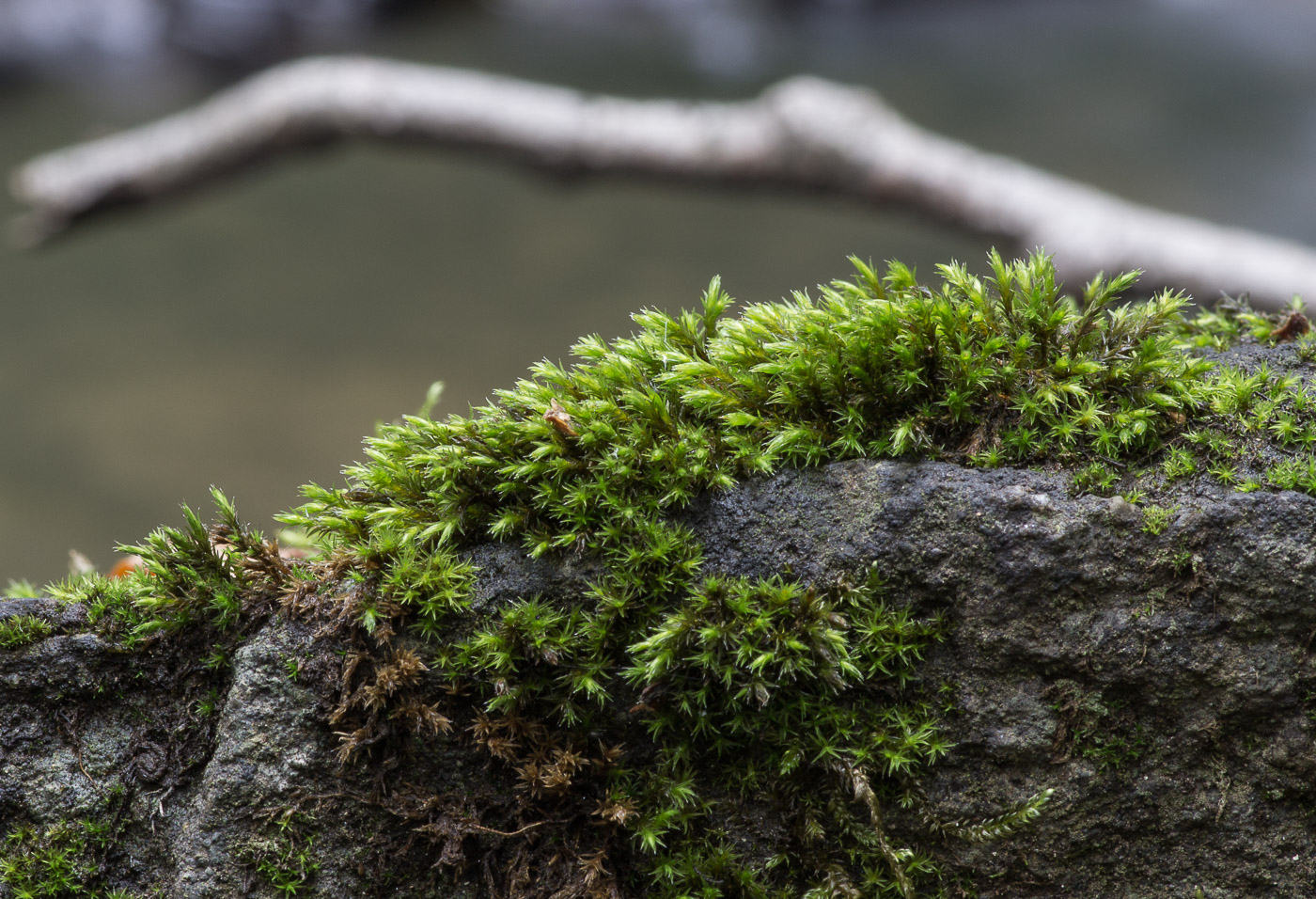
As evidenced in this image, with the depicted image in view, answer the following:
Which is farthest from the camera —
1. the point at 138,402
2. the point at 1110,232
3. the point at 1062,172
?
the point at 1062,172

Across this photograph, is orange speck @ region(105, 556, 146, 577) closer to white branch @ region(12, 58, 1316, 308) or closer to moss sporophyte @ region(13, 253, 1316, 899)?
moss sporophyte @ region(13, 253, 1316, 899)

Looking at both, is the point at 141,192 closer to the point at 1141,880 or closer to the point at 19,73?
the point at 19,73

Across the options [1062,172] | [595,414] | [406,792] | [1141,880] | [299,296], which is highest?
[1062,172]

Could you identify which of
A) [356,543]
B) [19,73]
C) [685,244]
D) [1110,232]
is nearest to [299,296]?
[685,244]

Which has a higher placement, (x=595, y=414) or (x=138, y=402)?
(x=138, y=402)

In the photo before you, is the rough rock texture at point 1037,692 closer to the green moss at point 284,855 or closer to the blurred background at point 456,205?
the green moss at point 284,855

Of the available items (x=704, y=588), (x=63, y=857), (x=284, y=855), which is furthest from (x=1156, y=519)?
(x=63, y=857)

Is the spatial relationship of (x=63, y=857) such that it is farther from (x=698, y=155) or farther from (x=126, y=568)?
(x=698, y=155)
